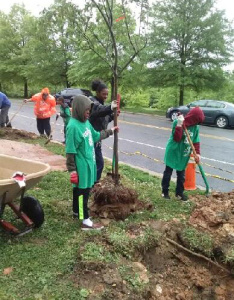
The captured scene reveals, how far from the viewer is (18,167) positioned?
4.20 m

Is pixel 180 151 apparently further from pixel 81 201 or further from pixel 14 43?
pixel 14 43

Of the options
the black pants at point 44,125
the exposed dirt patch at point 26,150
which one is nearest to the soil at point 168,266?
the exposed dirt patch at point 26,150

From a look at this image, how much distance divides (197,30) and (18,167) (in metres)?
19.7

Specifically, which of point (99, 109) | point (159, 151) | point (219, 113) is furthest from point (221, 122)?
point (99, 109)

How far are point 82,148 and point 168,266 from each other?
1.69 metres

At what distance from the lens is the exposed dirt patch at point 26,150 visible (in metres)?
7.47

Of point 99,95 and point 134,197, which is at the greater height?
point 99,95

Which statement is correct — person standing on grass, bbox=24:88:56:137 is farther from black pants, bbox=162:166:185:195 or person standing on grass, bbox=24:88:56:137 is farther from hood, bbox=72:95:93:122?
hood, bbox=72:95:93:122

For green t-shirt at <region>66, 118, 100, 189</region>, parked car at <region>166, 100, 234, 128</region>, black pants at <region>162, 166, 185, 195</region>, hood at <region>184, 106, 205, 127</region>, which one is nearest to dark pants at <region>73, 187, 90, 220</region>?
green t-shirt at <region>66, 118, 100, 189</region>

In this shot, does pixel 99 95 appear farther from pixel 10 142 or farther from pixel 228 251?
pixel 10 142

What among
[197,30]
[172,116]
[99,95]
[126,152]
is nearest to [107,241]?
[99,95]

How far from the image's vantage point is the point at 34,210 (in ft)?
12.8

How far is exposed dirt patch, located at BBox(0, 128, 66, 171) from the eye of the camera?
747 cm

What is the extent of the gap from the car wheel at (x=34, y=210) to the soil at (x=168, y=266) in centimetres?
74
